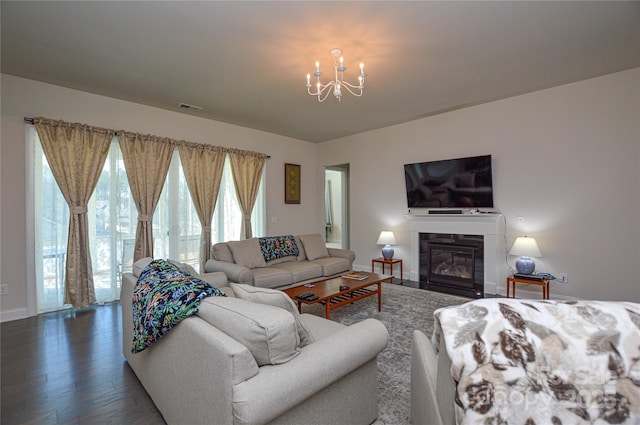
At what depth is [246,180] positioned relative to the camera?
17.9 feet

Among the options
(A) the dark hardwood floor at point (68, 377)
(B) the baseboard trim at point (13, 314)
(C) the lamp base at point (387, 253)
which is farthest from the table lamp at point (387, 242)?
(B) the baseboard trim at point (13, 314)

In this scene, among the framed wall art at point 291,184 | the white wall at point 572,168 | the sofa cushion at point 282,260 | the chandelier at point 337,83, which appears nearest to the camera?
the chandelier at point 337,83

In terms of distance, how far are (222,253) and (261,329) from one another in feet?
10.1

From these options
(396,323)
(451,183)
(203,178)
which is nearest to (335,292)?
(396,323)

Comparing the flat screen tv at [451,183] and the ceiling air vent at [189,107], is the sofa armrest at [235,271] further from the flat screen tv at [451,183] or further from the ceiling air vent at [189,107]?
the flat screen tv at [451,183]

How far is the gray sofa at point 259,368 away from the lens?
3.69ft

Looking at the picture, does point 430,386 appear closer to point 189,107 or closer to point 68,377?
point 68,377

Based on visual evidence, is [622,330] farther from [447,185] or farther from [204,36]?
[447,185]

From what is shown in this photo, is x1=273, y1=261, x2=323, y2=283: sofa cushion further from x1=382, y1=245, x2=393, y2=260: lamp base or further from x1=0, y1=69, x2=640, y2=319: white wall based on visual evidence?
x1=0, y1=69, x2=640, y2=319: white wall

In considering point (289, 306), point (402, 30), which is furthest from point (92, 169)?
point (402, 30)

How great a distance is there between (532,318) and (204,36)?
3.09 metres

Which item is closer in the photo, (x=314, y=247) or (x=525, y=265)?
(x=525, y=265)

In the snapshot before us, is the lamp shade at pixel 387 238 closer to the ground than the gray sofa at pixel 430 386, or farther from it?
farther from it

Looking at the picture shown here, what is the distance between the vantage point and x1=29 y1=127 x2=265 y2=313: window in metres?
3.59
